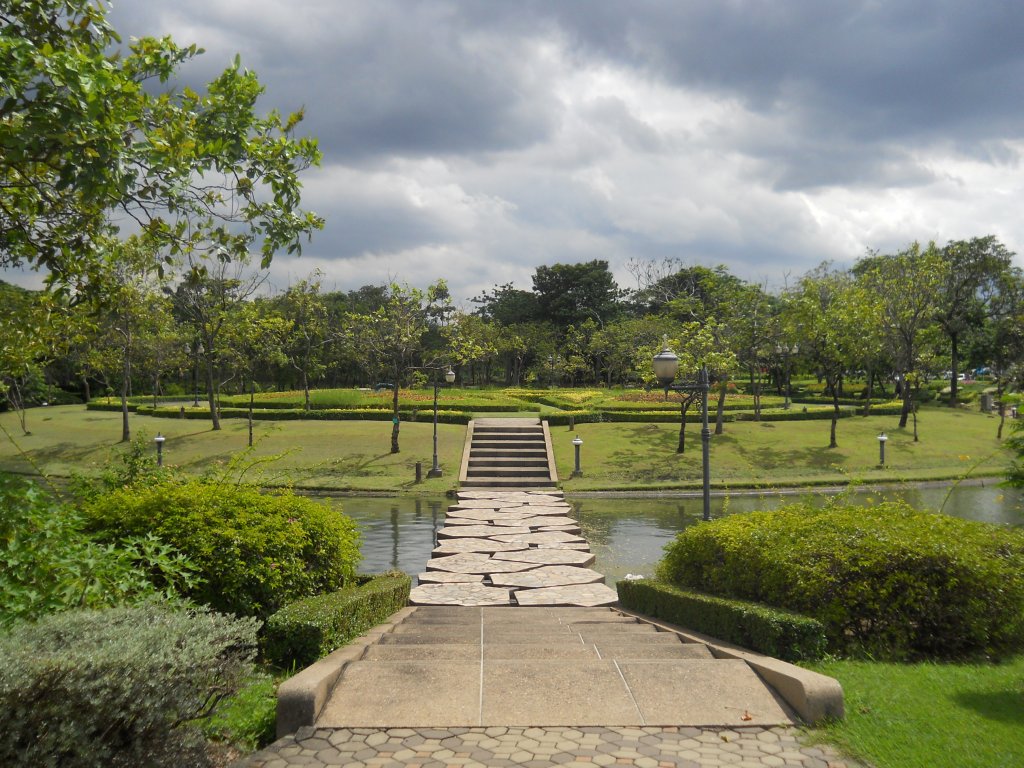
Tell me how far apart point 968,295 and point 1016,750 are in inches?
1785

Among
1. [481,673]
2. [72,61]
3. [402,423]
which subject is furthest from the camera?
[402,423]

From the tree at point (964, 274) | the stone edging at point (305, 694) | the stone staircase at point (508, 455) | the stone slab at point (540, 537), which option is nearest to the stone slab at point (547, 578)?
the stone slab at point (540, 537)

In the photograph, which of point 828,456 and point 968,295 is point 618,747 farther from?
point 968,295

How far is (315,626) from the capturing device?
18.6 feet

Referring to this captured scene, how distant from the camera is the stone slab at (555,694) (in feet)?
14.7

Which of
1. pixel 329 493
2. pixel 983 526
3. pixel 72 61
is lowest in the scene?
pixel 329 493

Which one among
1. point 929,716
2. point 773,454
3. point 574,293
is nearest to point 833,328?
point 773,454

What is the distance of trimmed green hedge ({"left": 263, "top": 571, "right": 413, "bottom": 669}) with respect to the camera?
18.5 ft

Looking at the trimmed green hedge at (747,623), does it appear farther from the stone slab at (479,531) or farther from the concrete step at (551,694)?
the stone slab at (479,531)

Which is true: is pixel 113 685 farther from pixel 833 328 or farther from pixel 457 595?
pixel 833 328

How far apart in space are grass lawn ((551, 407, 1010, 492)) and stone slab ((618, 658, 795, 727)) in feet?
46.8

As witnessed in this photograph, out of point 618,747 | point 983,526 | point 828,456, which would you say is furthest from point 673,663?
point 828,456

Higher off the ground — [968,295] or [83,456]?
[968,295]

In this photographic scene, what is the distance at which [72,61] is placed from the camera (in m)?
4.61
